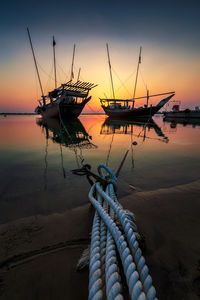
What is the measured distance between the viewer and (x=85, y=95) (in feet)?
95.3

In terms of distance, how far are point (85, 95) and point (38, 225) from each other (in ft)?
98.1

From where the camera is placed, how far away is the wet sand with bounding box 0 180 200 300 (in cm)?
119

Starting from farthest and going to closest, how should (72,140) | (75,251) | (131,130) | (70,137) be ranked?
(131,130) → (70,137) → (72,140) → (75,251)

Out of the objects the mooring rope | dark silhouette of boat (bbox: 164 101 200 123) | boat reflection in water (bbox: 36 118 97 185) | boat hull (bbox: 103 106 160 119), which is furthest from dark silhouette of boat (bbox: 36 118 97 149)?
dark silhouette of boat (bbox: 164 101 200 123)

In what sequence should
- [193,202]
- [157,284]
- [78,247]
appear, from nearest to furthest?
[157,284], [78,247], [193,202]

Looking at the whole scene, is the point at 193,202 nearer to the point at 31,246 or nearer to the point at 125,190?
the point at 125,190

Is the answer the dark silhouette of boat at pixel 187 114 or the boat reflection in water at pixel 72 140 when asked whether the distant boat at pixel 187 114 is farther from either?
the boat reflection in water at pixel 72 140

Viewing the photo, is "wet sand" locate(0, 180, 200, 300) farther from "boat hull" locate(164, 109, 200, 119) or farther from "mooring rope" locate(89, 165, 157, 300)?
"boat hull" locate(164, 109, 200, 119)

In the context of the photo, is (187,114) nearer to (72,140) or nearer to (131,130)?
(131,130)

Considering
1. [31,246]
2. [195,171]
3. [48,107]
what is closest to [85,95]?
[48,107]

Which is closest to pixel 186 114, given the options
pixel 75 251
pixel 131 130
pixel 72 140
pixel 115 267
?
pixel 131 130

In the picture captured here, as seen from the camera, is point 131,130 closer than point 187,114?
Yes

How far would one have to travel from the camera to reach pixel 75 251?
156 centimetres

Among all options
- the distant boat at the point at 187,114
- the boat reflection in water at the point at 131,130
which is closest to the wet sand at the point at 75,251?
the boat reflection in water at the point at 131,130
